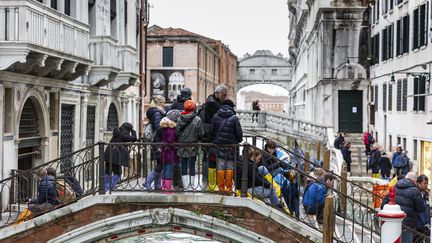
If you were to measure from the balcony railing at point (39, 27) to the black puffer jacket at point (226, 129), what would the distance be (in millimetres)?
3513

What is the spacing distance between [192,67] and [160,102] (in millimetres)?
38008

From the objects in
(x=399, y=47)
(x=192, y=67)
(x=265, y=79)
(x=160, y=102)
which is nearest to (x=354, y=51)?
(x=399, y=47)

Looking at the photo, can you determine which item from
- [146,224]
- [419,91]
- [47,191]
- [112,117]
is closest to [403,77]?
[419,91]

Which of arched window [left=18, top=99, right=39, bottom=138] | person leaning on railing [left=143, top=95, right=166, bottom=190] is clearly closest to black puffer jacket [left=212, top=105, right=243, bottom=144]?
person leaning on railing [left=143, top=95, right=166, bottom=190]

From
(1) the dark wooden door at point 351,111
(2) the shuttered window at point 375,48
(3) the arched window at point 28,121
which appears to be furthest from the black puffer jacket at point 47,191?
(1) the dark wooden door at point 351,111

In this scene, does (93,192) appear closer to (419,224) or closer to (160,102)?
(160,102)

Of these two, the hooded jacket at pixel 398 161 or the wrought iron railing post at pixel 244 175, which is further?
the hooded jacket at pixel 398 161

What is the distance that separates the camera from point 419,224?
33.2ft

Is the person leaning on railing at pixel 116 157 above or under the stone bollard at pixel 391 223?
above

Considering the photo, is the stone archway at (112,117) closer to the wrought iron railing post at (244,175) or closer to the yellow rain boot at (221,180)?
the yellow rain boot at (221,180)

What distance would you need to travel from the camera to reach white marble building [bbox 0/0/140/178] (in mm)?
11938

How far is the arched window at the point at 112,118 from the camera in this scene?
2022cm

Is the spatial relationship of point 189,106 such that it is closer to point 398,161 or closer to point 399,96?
point 398,161

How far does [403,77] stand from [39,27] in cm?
1548
